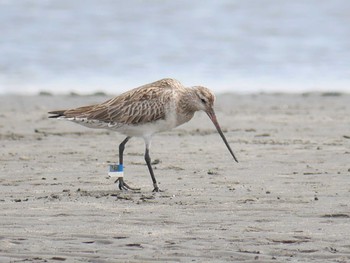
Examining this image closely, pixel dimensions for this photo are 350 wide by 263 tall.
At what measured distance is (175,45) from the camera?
2528 cm

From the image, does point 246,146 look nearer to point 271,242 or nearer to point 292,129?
point 292,129

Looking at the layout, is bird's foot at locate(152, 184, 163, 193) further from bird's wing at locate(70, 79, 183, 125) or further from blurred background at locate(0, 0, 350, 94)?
blurred background at locate(0, 0, 350, 94)

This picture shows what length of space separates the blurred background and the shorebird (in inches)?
362

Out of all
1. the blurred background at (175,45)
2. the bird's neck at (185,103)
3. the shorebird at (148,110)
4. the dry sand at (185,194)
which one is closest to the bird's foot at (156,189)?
the dry sand at (185,194)

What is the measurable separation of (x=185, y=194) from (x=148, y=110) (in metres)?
1.00

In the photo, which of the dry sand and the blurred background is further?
the blurred background

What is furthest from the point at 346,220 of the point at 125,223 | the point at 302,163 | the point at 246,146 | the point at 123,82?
the point at 123,82

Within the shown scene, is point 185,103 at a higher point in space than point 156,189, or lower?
higher

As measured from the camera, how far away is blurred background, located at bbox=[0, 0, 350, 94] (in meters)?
20.8

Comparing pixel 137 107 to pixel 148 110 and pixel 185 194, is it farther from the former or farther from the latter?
pixel 185 194

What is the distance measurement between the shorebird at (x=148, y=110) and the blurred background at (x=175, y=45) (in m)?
9.18

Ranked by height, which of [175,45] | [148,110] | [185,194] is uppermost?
[148,110]

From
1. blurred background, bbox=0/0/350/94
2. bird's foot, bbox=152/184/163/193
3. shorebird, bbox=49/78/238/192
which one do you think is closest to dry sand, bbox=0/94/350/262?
bird's foot, bbox=152/184/163/193

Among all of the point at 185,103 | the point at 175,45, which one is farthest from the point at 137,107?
the point at 175,45
